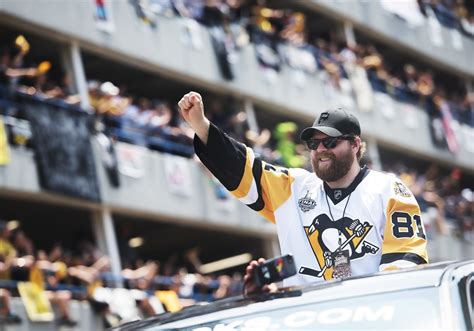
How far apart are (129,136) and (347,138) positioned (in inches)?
566

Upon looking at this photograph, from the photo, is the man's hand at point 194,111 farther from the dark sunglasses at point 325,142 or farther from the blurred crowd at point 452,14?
the blurred crowd at point 452,14

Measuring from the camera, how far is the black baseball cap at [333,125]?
5715 millimetres

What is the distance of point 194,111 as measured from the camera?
18.7ft

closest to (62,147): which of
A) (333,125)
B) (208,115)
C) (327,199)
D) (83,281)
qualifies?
(83,281)

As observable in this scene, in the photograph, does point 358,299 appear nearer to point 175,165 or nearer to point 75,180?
point 75,180

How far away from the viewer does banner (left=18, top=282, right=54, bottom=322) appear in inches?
620

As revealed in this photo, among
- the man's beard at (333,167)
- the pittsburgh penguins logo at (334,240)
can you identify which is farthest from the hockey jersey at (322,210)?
the man's beard at (333,167)

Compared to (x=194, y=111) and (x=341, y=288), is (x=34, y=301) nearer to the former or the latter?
(x=194, y=111)

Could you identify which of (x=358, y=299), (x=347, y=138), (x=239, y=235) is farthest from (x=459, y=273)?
(x=239, y=235)

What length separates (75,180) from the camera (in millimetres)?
18328

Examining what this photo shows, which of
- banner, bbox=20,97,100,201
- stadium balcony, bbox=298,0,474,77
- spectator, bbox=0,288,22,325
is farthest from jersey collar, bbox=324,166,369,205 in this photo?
stadium balcony, bbox=298,0,474,77

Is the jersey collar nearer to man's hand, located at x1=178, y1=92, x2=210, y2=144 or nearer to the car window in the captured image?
man's hand, located at x1=178, y1=92, x2=210, y2=144

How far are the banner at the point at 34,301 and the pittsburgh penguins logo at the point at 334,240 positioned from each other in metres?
10.4

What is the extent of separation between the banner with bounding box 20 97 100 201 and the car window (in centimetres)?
1358
